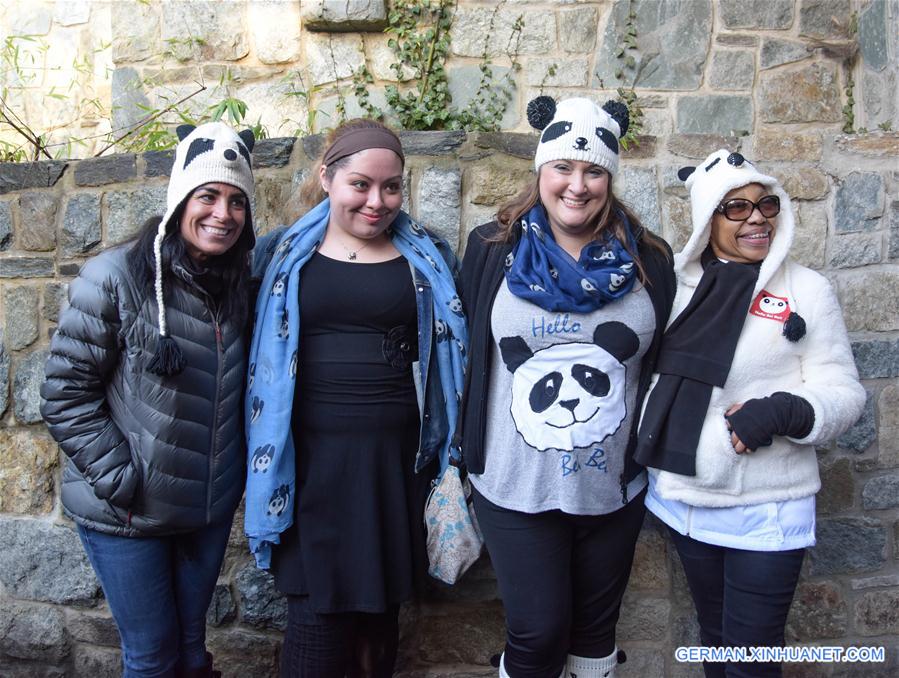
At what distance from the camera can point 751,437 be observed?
1.95m

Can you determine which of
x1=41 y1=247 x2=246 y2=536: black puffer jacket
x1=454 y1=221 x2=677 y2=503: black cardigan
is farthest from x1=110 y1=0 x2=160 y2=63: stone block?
x1=454 y1=221 x2=677 y2=503: black cardigan

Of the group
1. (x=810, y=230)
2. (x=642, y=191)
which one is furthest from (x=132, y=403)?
(x=810, y=230)

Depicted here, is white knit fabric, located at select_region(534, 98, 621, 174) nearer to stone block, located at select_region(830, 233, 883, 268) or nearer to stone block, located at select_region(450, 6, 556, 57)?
stone block, located at select_region(830, 233, 883, 268)

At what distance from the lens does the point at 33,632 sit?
2.94 meters

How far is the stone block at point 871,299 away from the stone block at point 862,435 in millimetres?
251

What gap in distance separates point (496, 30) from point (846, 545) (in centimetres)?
330

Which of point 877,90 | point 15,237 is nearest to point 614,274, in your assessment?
point 15,237

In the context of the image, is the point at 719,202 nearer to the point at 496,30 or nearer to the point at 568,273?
the point at 568,273

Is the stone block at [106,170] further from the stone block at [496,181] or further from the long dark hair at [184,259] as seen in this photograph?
the stone block at [496,181]

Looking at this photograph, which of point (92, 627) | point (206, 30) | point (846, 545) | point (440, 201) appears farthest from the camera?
point (206, 30)

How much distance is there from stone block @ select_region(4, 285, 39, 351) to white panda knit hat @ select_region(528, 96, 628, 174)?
193 centimetres

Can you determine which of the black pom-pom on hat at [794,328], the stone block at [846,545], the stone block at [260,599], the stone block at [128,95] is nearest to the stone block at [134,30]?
the stone block at [128,95]

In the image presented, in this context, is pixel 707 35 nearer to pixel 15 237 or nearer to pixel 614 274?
pixel 614 274

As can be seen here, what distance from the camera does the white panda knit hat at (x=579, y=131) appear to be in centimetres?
208
